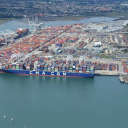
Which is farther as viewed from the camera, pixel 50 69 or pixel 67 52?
pixel 67 52

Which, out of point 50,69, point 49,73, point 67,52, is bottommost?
point 49,73

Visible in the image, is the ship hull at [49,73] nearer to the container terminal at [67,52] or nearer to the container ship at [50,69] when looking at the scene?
the container ship at [50,69]

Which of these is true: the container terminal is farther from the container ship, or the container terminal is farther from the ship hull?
the ship hull

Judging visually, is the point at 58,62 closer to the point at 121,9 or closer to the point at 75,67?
the point at 75,67

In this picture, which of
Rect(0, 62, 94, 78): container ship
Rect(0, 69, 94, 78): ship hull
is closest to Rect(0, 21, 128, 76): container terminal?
Rect(0, 62, 94, 78): container ship

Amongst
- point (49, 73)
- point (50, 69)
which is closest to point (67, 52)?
point (50, 69)

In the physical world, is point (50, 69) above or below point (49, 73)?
above

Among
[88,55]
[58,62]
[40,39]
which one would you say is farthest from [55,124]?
[40,39]

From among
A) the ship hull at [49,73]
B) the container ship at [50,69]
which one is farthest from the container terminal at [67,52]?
the ship hull at [49,73]

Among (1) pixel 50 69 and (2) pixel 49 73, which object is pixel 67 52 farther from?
(2) pixel 49 73
